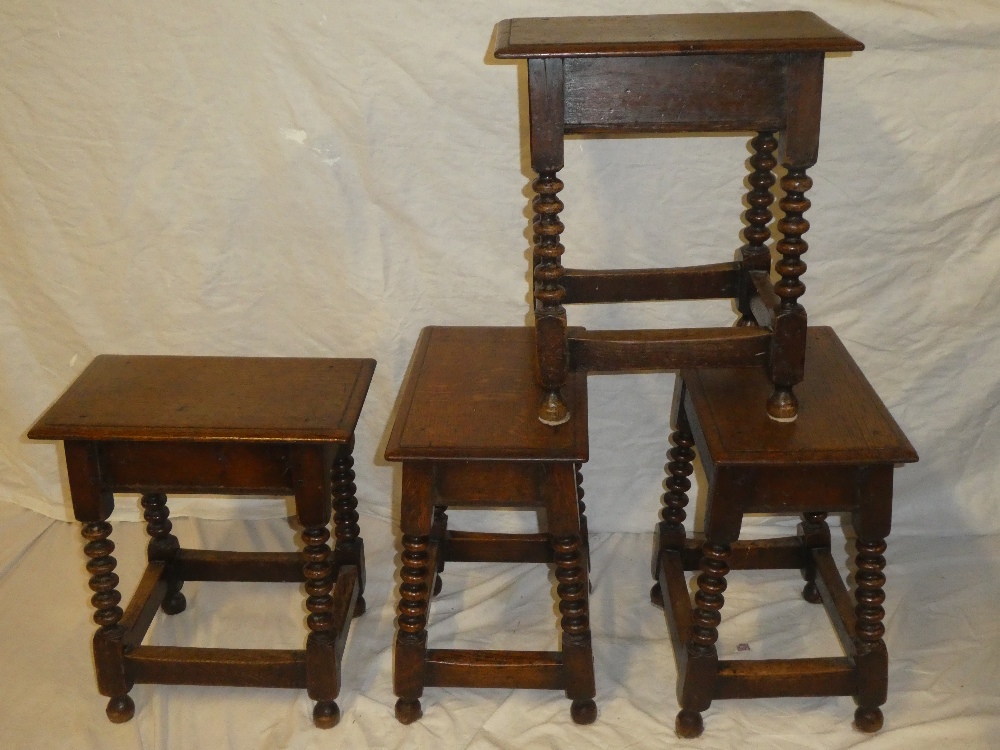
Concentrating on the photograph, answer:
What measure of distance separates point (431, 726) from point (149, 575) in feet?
2.42

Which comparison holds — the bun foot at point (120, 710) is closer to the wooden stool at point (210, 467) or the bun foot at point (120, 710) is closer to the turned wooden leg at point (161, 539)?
the wooden stool at point (210, 467)

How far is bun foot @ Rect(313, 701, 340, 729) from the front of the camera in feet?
7.06

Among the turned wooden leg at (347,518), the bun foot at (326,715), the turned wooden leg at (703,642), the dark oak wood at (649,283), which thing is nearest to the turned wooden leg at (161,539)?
the turned wooden leg at (347,518)

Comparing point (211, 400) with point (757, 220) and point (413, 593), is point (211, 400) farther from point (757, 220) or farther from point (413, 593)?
point (757, 220)

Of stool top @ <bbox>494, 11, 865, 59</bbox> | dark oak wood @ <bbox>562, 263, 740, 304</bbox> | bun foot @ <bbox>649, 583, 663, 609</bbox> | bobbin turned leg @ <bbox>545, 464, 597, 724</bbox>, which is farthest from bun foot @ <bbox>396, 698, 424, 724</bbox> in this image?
stool top @ <bbox>494, 11, 865, 59</bbox>

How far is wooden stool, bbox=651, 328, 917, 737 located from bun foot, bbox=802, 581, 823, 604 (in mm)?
51

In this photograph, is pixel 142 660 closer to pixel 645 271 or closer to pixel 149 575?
pixel 149 575

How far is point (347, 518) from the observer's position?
241 cm

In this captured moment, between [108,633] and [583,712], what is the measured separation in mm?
990

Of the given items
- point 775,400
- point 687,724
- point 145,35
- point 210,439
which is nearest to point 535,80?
point 775,400

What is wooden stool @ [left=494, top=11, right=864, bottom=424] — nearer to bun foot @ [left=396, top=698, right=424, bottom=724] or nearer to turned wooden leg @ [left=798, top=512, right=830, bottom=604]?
turned wooden leg @ [left=798, top=512, right=830, bottom=604]

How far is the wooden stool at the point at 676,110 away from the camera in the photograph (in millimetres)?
1723

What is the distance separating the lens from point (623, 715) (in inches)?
86.0

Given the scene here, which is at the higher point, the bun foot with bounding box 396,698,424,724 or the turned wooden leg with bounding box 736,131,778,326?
the turned wooden leg with bounding box 736,131,778,326
